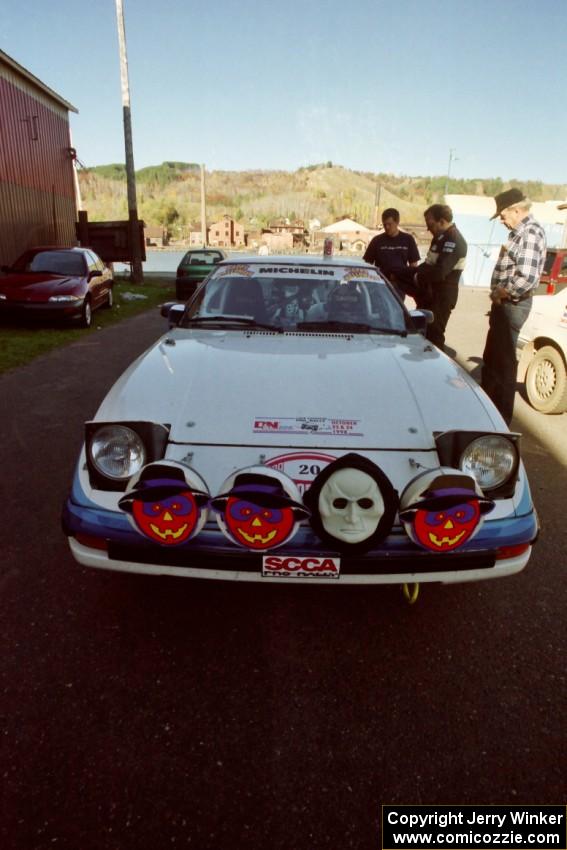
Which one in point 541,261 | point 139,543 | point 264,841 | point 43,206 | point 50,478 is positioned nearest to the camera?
point 264,841

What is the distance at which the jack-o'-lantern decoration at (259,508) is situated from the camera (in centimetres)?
168

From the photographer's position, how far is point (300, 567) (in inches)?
71.6

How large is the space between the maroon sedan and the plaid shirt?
24.4 ft

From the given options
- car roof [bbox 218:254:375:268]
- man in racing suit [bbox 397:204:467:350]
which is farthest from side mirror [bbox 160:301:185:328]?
man in racing suit [bbox 397:204:467:350]

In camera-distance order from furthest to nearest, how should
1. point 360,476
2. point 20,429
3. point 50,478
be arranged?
point 20,429, point 50,478, point 360,476

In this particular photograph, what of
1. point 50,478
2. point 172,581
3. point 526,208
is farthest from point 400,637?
point 526,208

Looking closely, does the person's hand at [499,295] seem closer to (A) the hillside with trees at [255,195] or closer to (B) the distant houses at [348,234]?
(B) the distant houses at [348,234]

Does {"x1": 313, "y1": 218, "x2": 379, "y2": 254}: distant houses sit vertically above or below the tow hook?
above

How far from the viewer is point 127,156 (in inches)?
683

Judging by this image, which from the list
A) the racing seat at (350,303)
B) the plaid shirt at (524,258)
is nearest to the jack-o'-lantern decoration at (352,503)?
the racing seat at (350,303)

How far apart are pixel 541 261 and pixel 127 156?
16805mm

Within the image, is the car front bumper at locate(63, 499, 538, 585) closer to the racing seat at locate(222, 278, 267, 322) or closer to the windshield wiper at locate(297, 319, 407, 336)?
the windshield wiper at locate(297, 319, 407, 336)

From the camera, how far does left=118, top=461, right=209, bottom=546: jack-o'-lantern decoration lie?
1734 millimetres

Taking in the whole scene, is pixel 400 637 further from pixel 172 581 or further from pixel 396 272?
pixel 396 272
